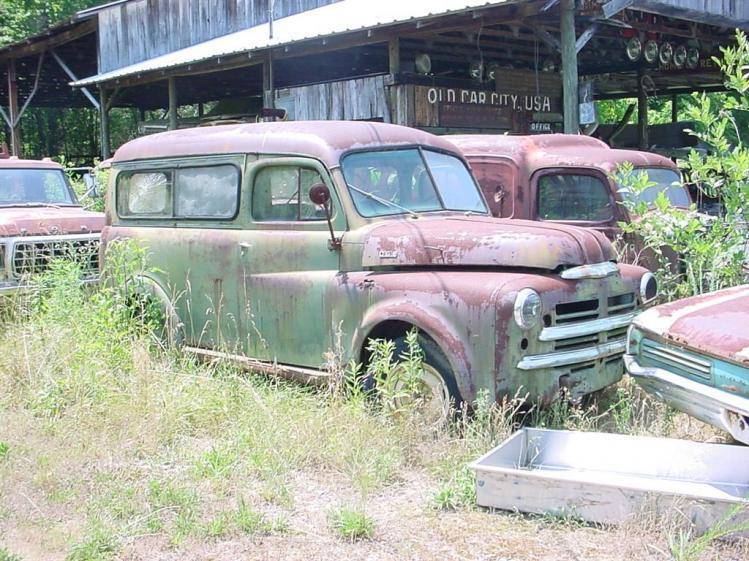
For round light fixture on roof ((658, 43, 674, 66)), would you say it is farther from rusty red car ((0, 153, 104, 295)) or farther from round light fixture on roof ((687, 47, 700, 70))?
rusty red car ((0, 153, 104, 295))

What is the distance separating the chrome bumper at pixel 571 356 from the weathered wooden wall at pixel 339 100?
28.2ft

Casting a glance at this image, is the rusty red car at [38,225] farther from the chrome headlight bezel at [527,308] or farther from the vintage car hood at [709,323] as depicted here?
the vintage car hood at [709,323]

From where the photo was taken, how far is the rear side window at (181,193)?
20.8ft

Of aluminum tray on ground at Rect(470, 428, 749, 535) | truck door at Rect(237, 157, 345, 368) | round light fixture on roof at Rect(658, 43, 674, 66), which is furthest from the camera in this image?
round light fixture on roof at Rect(658, 43, 674, 66)

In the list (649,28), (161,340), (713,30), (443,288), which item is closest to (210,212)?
(161,340)

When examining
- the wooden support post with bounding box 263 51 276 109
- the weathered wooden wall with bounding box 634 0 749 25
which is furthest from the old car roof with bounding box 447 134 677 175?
the wooden support post with bounding box 263 51 276 109

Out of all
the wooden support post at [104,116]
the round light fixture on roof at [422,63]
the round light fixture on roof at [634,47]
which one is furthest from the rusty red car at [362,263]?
the wooden support post at [104,116]

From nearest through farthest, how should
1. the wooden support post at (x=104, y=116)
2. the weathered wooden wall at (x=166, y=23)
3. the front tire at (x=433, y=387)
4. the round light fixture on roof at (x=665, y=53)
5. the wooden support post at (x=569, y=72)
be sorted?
the front tire at (x=433, y=387) → the wooden support post at (x=569, y=72) → the round light fixture on roof at (x=665, y=53) → the weathered wooden wall at (x=166, y=23) → the wooden support post at (x=104, y=116)

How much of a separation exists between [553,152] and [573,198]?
54cm

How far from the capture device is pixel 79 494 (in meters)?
4.37

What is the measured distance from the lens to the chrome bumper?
4.80m

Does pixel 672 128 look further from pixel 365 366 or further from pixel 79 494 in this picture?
pixel 79 494

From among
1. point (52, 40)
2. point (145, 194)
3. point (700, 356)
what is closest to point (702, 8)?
point (145, 194)

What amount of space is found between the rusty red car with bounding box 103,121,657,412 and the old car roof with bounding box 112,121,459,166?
1 cm
